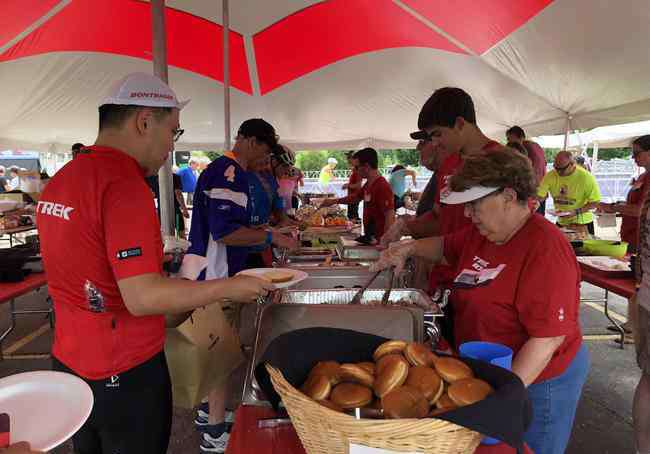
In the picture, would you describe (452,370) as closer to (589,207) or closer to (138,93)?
(138,93)

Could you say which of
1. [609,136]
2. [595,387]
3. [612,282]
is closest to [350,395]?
[612,282]

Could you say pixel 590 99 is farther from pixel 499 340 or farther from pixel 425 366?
pixel 425 366

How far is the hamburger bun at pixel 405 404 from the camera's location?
2.31 feet

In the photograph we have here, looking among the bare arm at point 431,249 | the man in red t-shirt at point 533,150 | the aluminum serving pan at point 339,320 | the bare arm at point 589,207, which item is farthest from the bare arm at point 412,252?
the bare arm at point 589,207

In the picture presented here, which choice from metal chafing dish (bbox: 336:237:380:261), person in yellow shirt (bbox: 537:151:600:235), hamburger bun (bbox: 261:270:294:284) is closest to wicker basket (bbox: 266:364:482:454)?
hamburger bun (bbox: 261:270:294:284)

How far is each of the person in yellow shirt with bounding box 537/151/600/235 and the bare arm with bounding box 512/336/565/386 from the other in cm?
398

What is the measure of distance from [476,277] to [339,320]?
434mm

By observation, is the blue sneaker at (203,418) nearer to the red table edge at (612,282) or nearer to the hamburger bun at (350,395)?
the hamburger bun at (350,395)

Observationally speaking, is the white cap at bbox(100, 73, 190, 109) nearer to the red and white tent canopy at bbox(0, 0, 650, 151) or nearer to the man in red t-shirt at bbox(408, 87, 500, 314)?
the man in red t-shirt at bbox(408, 87, 500, 314)

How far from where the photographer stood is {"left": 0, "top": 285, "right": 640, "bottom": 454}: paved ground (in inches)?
90.0

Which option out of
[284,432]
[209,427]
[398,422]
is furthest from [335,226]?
[398,422]

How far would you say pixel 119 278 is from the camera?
101cm

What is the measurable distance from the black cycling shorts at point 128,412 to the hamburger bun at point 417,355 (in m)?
0.74

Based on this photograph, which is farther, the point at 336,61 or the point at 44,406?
the point at 336,61
